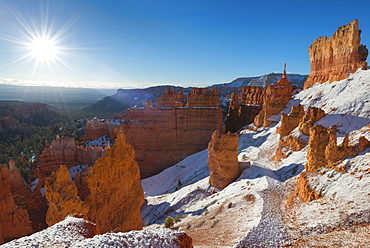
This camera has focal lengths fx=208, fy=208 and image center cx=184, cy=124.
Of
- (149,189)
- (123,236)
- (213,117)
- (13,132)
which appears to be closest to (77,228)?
(123,236)

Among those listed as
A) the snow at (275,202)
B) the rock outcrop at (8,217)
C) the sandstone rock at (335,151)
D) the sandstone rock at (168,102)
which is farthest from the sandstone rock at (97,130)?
the sandstone rock at (335,151)

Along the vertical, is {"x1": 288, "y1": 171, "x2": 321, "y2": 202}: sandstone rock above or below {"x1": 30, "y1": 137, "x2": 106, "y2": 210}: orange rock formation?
above

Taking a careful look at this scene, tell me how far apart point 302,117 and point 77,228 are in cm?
2202

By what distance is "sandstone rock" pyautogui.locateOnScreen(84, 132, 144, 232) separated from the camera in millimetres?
11562

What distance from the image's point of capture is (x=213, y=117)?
3481 centimetres

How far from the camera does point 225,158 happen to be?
1759 cm

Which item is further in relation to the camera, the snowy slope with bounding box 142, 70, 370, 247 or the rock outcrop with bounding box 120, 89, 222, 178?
the rock outcrop with bounding box 120, 89, 222, 178

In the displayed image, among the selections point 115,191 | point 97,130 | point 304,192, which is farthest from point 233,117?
point 115,191

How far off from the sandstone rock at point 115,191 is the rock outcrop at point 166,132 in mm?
19724

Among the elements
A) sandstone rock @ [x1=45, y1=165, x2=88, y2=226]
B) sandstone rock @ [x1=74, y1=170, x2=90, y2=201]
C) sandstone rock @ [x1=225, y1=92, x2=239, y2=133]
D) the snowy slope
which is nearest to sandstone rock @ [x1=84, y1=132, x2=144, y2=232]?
sandstone rock @ [x1=45, y1=165, x2=88, y2=226]

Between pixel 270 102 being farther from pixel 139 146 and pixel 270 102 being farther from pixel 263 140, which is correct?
pixel 139 146

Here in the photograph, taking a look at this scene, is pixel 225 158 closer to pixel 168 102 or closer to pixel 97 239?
pixel 97 239

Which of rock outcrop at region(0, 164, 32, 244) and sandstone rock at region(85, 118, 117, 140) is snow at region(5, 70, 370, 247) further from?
sandstone rock at region(85, 118, 117, 140)

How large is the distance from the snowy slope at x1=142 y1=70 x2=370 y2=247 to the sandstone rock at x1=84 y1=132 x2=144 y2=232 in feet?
11.1
